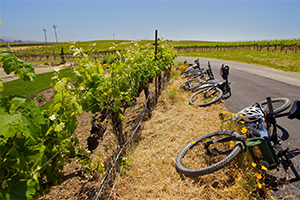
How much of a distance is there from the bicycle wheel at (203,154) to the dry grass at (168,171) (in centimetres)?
17

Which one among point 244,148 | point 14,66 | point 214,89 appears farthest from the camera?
point 214,89

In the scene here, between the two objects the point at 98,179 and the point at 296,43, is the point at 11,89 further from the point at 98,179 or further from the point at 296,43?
the point at 296,43

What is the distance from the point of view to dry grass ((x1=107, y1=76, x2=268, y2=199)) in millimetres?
2678

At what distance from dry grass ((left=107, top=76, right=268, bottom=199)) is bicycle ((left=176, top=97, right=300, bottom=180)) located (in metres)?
0.22

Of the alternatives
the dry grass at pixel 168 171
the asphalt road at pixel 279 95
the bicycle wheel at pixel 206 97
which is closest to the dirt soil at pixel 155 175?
the dry grass at pixel 168 171

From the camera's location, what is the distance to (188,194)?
265 centimetres

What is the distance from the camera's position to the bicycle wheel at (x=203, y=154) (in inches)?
115

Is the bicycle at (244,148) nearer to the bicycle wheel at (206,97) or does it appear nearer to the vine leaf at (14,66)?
the bicycle wheel at (206,97)

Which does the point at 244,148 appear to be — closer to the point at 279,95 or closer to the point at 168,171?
the point at 168,171

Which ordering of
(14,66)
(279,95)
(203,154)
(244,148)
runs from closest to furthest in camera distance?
(14,66), (244,148), (203,154), (279,95)

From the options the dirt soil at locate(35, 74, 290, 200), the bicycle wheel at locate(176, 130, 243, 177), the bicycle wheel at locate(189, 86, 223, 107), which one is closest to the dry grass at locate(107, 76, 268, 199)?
the dirt soil at locate(35, 74, 290, 200)

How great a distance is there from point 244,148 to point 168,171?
1341 mm

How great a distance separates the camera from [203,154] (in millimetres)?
3350

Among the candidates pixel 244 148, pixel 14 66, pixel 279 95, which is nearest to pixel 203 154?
pixel 244 148
